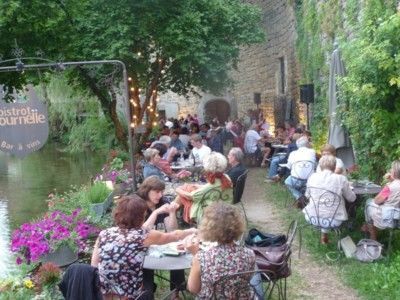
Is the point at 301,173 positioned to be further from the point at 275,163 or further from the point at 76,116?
the point at 76,116

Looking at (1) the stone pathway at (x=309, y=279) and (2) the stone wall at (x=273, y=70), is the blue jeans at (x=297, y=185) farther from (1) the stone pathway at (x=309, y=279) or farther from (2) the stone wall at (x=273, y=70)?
(2) the stone wall at (x=273, y=70)

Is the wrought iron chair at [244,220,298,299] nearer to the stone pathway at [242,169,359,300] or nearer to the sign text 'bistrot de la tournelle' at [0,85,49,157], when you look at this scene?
the stone pathway at [242,169,359,300]

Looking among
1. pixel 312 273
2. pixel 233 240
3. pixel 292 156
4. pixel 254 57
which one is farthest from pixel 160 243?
pixel 254 57

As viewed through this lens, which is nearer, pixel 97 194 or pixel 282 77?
pixel 97 194

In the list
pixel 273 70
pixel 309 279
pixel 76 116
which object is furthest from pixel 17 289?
pixel 76 116

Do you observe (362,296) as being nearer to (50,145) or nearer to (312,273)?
(312,273)

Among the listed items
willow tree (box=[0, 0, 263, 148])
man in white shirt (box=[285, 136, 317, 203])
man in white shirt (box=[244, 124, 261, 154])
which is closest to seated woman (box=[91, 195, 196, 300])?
man in white shirt (box=[285, 136, 317, 203])

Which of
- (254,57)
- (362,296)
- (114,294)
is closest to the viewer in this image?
(114,294)

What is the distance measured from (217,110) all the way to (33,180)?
1165cm

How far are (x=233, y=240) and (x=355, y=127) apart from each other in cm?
475

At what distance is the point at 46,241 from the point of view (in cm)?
519

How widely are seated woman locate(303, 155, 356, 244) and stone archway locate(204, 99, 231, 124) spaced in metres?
20.1

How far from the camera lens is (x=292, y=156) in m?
9.17

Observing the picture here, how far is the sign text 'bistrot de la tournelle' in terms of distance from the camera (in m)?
5.66
